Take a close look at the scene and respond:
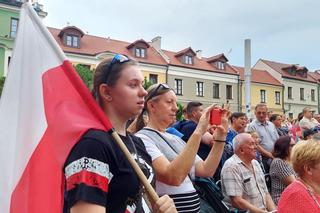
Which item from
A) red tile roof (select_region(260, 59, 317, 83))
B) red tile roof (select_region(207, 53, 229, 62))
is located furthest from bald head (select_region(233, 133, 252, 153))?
red tile roof (select_region(260, 59, 317, 83))

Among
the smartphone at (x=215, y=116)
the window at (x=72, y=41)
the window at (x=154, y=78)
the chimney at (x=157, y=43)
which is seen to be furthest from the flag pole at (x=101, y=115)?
the chimney at (x=157, y=43)

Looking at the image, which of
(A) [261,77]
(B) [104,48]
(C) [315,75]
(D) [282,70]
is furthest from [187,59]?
(C) [315,75]

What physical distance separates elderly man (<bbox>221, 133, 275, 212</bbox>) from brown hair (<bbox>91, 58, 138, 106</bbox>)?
9.05ft

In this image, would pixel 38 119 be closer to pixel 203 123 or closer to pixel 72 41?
pixel 203 123

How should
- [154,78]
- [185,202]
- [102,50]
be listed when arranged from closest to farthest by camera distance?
[185,202]
[102,50]
[154,78]

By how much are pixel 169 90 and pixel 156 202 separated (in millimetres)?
1351

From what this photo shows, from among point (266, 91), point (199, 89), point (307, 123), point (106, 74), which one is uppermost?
point (266, 91)

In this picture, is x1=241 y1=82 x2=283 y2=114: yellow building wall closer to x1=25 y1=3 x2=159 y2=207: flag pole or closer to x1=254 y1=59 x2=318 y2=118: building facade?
x1=254 y1=59 x2=318 y2=118: building facade

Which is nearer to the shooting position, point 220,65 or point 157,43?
point 157,43

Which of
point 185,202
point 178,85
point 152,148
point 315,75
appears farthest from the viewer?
point 315,75

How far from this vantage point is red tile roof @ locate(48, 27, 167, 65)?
29.9 metres

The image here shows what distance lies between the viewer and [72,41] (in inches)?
1176

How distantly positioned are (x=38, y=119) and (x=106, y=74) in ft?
1.25

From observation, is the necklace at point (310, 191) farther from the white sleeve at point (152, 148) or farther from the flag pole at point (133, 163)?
the flag pole at point (133, 163)
